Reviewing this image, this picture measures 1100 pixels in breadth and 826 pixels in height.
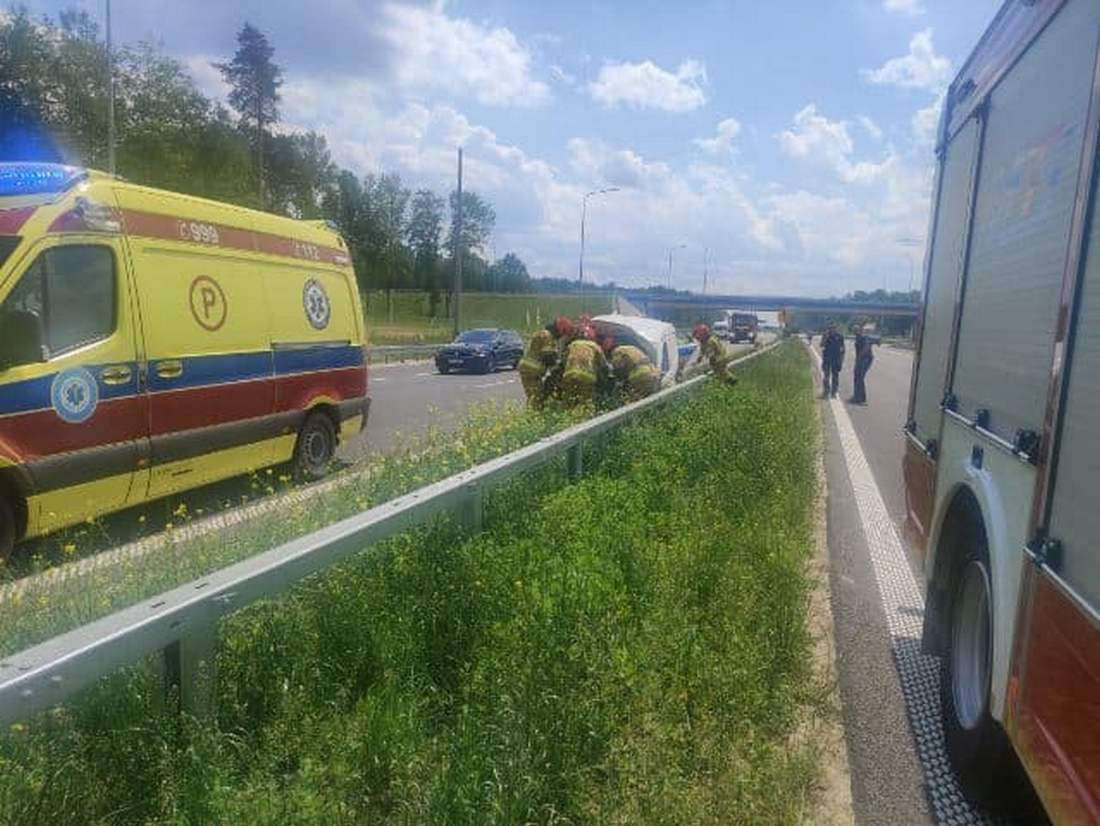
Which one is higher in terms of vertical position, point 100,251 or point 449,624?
point 100,251

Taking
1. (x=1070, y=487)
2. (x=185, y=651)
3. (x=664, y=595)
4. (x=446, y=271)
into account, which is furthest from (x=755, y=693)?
(x=446, y=271)

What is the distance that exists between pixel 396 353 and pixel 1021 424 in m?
33.7

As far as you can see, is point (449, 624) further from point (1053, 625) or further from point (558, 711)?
point (1053, 625)

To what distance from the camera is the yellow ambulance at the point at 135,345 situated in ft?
19.5

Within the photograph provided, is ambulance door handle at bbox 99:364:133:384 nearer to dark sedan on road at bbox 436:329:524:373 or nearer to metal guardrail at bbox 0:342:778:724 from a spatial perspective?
metal guardrail at bbox 0:342:778:724

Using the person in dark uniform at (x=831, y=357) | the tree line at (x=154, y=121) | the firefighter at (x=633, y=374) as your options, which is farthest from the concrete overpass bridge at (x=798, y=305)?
the firefighter at (x=633, y=374)

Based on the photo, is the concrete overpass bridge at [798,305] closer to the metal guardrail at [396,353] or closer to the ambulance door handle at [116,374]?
the metal guardrail at [396,353]

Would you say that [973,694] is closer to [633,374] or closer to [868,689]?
[868,689]

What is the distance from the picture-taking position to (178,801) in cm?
235

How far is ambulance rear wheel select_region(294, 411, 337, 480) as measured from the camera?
30.5 feet

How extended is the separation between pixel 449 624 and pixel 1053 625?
2162 mm

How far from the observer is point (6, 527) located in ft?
19.0

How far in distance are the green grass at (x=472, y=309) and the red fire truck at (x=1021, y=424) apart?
5408 cm

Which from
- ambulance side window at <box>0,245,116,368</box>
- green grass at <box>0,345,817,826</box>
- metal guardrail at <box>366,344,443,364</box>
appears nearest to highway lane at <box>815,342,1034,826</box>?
green grass at <box>0,345,817,826</box>
